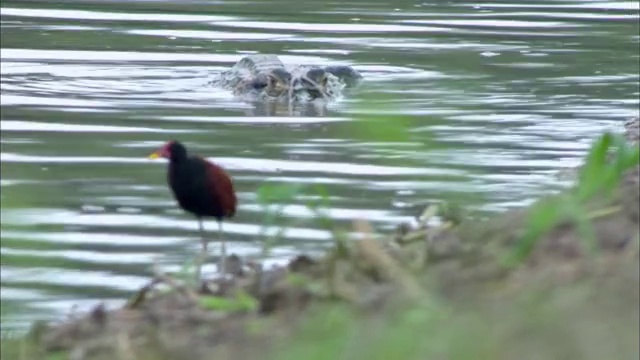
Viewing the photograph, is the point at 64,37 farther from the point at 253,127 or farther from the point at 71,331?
the point at 71,331

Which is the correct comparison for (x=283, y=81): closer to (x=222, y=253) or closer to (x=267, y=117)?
(x=267, y=117)

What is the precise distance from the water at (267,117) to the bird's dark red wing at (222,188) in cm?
23

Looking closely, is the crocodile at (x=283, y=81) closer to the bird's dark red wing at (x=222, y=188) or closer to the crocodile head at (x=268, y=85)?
the crocodile head at (x=268, y=85)

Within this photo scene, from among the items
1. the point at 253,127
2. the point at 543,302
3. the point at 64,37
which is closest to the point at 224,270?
the point at 543,302

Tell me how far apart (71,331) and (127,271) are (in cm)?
155

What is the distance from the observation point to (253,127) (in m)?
11.5

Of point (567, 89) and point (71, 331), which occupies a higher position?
point (71, 331)

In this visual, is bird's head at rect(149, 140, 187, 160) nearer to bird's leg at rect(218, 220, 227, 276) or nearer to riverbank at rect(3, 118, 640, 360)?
bird's leg at rect(218, 220, 227, 276)

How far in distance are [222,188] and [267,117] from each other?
5021 millimetres

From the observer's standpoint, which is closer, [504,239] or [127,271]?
[504,239]

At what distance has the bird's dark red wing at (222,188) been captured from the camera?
23.1 feet

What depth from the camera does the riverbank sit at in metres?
4.30

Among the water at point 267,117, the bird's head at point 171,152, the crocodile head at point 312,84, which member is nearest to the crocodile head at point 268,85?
the crocodile head at point 312,84

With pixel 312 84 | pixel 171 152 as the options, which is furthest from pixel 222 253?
pixel 312 84
